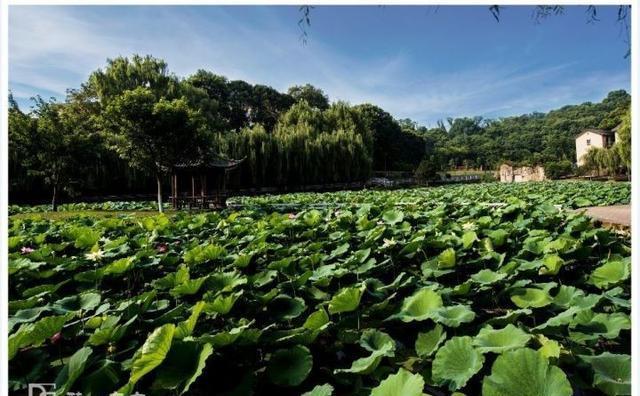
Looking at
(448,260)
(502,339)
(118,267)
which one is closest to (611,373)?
(502,339)

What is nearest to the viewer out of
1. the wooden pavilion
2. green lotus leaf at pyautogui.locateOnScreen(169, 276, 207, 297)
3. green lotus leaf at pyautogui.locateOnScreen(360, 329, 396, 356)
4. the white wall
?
green lotus leaf at pyautogui.locateOnScreen(360, 329, 396, 356)

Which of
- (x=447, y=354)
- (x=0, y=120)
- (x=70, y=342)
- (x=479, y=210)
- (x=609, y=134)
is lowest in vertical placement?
(x=70, y=342)

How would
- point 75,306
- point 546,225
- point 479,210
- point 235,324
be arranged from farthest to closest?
point 479,210 → point 546,225 → point 75,306 → point 235,324

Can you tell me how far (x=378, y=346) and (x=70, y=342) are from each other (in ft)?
4.92

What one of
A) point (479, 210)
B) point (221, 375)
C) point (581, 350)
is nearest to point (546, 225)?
point (479, 210)

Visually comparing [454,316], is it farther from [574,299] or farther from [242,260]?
[242,260]

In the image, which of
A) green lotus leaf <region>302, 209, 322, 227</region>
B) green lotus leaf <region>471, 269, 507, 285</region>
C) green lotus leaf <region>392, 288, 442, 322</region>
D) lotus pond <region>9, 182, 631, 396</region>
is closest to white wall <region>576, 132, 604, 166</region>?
green lotus leaf <region>302, 209, 322, 227</region>

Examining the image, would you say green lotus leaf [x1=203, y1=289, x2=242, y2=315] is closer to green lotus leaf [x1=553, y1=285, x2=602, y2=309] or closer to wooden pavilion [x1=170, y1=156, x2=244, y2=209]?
green lotus leaf [x1=553, y1=285, x2=602, y2=309]

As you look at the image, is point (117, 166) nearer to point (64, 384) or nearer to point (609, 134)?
point (64, 384)

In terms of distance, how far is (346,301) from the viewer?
199 centimetres

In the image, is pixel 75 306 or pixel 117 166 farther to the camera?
pixel 117 166

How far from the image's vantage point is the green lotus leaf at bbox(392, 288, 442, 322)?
194cm

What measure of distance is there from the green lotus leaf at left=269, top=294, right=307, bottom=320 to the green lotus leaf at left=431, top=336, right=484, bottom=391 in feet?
2.60

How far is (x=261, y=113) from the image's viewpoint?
120 ft
